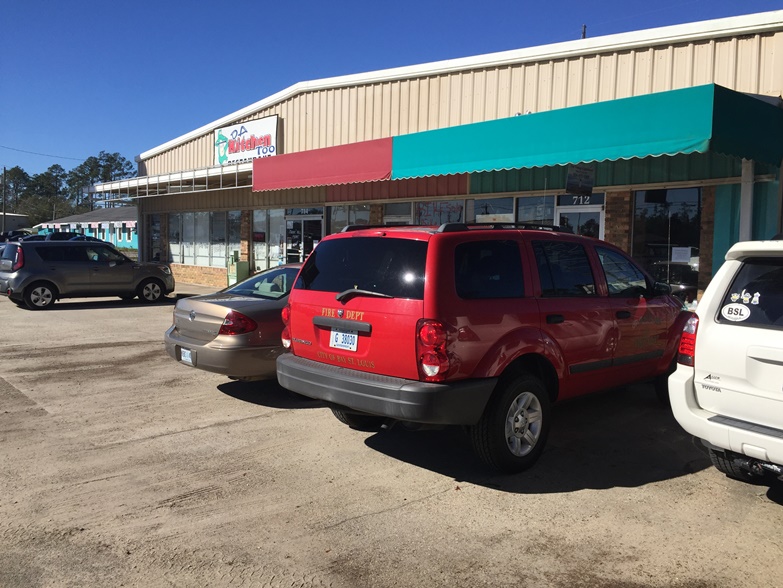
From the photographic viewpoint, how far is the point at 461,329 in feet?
14.2

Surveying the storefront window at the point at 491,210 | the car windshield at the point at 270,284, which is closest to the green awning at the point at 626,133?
the storefront window at the point at 491,210

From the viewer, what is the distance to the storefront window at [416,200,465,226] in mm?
14188

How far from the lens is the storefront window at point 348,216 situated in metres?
16.6

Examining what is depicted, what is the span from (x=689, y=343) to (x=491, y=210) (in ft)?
31.9

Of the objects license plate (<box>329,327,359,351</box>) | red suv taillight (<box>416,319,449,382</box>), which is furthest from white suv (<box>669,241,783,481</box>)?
license plate (<box>329,327,359,351</box>)

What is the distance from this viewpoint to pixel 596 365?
550 cm

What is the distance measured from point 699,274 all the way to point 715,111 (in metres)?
3.66

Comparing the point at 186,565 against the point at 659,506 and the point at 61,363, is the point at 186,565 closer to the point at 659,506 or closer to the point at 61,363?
the point at 659,506

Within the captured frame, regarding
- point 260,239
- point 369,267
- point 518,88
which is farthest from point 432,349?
point 260,239

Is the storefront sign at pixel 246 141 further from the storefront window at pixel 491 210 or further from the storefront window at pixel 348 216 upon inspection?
the storefront window at pixel 491 210

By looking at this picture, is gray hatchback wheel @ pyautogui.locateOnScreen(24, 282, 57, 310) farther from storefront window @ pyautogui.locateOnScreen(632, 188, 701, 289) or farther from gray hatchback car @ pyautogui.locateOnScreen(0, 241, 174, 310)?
storefront window @ pyautogui.locateOnScreen(632, 188, 701, 289)

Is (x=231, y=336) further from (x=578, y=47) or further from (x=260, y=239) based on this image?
(x=260, y=239)

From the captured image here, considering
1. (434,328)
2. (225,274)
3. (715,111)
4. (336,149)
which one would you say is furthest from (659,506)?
(225,274)

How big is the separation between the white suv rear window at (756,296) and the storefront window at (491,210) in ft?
29.7
